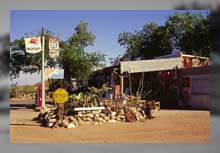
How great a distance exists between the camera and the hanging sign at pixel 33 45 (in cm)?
905

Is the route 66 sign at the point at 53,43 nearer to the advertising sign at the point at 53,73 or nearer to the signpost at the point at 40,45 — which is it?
the signpost at the point at 40,45

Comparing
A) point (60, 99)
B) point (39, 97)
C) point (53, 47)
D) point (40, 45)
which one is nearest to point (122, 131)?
point (60, 99)

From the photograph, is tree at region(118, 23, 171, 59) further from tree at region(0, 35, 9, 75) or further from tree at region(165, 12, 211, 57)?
tree at region(0, 35, 9, 75)

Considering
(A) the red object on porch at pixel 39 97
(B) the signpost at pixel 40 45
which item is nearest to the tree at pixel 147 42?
(B) the signpost at pixel 40 45

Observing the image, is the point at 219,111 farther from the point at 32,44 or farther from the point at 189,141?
the point at 32,44

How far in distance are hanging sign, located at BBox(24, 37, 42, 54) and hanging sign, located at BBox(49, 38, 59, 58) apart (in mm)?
237

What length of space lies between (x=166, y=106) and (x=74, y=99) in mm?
1951

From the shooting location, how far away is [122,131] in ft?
29.6

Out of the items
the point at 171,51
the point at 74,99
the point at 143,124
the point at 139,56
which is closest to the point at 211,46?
the point at 171,51

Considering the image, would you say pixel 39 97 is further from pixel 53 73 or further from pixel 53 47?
pixel 53 47

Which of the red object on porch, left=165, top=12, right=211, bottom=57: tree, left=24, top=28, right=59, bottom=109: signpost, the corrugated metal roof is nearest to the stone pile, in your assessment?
the red object on porch

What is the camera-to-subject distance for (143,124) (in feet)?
31.0

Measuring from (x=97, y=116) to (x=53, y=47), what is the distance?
171cm

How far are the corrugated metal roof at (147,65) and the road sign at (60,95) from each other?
1.30m
